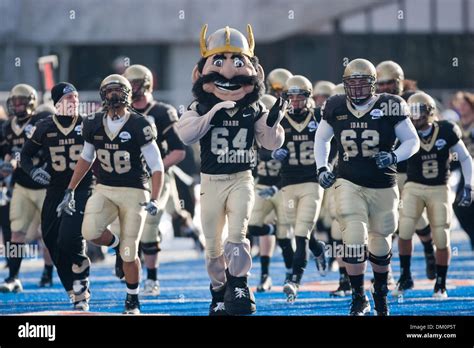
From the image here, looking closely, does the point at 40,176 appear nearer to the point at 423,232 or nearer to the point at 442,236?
the point at 442,236

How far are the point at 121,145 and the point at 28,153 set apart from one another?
1.03 m

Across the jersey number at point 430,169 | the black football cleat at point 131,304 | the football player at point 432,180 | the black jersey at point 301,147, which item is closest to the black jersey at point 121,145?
the black football cleat at point 131,304

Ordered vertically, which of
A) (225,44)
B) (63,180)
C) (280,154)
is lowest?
(63,180)

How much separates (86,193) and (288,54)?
42.8ft

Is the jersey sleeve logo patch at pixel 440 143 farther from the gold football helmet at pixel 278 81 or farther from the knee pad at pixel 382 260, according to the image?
the gold football helmet at pixel 278 81

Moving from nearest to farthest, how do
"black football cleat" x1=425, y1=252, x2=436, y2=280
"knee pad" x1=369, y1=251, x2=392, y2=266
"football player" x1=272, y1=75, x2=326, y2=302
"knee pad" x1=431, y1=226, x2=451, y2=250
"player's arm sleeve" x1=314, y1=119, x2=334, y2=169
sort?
"knee pad" x1=369, y1=251, x2=392, y2=266 → "player's arm sleeve" x1=314, y1=119, x2=334, y2=169 → "knee pad" x1=431, y1=226, x2=451, y2=250 → "football player" x1=272, y1=75, x2=326, y2=302 → "black football cleat" x1=425, y1=252, x2=436, y2=280

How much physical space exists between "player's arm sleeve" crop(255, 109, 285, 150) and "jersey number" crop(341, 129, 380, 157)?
1.30 feet

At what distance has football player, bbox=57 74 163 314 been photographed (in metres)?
8.12

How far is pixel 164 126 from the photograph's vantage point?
9719 mm

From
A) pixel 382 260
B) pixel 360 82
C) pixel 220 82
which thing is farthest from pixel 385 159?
pixel 220 82

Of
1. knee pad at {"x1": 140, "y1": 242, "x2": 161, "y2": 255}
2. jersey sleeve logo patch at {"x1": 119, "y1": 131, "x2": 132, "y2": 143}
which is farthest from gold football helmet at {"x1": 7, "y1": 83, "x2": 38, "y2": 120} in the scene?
jersey sleeve logo patch at {"x1": 119, "y1": 131, "x2": 132, "y2": 143}

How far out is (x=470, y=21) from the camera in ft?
68.7

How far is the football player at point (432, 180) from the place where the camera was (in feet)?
29.8

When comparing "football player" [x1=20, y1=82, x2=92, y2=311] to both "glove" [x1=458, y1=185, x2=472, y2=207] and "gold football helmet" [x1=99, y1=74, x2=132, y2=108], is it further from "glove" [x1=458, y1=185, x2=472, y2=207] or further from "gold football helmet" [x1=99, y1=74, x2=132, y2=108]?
"glove" [x1=458, y1=185, x2=472, y2=207]
